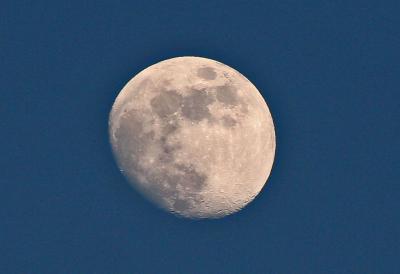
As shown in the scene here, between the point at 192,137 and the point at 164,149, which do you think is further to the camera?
the point at 164,149

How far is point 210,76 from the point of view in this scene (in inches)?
1194

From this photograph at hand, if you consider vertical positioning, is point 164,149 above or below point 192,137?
below

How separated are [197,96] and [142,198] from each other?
244 inches

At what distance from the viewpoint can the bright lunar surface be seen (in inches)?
1135

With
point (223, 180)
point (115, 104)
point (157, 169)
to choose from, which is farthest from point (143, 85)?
point (223, 180)

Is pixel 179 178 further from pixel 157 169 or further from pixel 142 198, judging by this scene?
pixel 142 198

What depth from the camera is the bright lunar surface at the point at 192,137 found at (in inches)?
1135

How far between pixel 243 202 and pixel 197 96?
6.32 meters

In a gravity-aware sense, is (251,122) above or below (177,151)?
above

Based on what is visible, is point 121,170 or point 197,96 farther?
point 121,170

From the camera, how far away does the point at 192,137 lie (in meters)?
28.7

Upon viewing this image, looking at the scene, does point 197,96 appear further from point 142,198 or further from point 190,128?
point 142,198

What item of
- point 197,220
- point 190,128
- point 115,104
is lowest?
point 197,220

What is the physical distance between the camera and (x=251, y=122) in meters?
30.0
